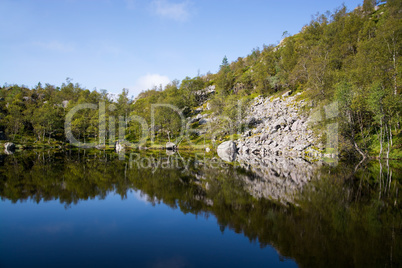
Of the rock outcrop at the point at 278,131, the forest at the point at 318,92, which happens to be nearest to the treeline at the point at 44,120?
the forest at the point at 318,92

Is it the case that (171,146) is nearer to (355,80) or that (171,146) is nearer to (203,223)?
(355,80)

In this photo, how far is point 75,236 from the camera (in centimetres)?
1292

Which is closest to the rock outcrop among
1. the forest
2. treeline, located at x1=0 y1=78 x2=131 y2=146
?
the forest

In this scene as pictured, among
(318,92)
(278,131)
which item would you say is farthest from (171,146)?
(318,92)

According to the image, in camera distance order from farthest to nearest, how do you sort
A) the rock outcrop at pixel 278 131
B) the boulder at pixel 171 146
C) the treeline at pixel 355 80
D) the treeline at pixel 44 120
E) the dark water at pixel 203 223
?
the treeline at pixel 44 120
the boulder at pixel 171 146
the rock outcrop at pixel 278 131
the treeline at pixel 355 80
the dark water at pixel 203 223

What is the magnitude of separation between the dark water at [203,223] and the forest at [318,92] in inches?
990

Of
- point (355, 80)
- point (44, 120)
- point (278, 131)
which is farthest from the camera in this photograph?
point (44, 120)

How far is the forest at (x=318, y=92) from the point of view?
45656mm

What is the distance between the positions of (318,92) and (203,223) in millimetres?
58725

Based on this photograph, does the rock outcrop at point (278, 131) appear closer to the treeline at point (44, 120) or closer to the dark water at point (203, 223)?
the dark water at point (203, 223)

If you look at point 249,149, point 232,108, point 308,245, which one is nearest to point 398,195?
point 308,245

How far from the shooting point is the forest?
4566 centimetres

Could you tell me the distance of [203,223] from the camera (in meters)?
15.1

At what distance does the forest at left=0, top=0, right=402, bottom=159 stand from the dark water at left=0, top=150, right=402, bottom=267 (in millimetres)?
25135
